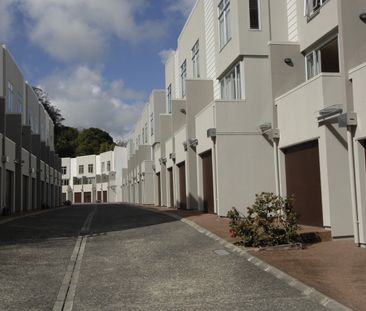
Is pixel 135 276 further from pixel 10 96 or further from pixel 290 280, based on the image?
pixel 10 96

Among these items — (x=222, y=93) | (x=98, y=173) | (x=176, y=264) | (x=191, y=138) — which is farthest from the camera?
(x=98, y=173)

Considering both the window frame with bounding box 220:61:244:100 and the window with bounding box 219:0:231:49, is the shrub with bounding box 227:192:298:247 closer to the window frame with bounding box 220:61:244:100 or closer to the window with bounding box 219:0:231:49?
the window frame with bounding box 220:61:244:100

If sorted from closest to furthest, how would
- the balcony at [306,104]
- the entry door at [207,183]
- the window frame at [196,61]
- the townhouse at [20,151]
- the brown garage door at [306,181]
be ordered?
1. the balcony at [306,104]
2. the brown garage door at [306,181]
3. the entry door at [207,183]
4. the window frame at [196,61]
5. the townhouse at [20,151]

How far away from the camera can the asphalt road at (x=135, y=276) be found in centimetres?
782

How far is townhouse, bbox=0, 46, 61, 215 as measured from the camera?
31.7m

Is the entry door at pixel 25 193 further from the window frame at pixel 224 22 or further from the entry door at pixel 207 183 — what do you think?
the window frame at pixel 224 22

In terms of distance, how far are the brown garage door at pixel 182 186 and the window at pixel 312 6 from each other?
13610mm

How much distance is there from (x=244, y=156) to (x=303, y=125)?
4.90 m

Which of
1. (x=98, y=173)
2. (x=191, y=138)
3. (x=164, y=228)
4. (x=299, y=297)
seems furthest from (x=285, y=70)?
(x=98, y=173)

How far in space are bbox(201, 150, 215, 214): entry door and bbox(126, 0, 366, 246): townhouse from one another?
0.05 m

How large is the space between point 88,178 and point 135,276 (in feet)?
319

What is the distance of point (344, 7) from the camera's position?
1291 centimetres

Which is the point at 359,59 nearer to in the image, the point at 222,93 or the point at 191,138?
the point at 222,93

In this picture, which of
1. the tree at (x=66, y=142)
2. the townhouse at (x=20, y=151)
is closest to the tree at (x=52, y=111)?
the tree at (x=66, y=142)
